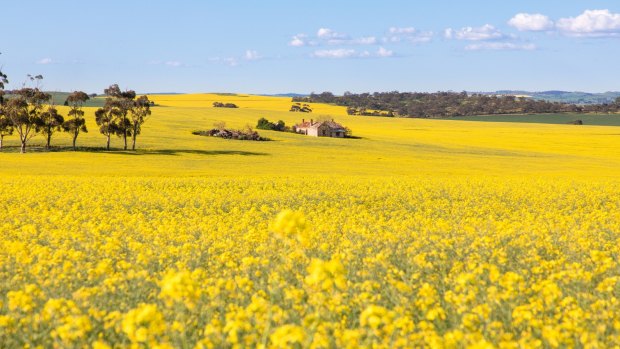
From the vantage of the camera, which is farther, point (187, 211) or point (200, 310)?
point (187, 211)

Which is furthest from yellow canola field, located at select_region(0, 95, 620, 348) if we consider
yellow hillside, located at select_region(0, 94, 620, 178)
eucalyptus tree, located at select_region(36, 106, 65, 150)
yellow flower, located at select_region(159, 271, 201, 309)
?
eucalyptus tree, located at select_region(36, 106, 65, 150)

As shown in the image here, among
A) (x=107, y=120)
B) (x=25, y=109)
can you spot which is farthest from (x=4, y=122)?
(x=107, y=120)

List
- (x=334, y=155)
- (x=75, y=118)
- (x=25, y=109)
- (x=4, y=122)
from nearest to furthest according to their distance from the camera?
(x=4, y=122)
(x=25, y=109)
(x=75, y=118)
(x=334, y=155)

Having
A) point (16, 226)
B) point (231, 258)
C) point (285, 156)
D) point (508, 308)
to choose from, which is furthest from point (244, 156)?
point (508, 308)

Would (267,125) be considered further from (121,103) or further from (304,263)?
(304,263)

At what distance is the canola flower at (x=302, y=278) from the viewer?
609 centimetres

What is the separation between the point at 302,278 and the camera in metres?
8.88

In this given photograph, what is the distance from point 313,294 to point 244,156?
167ft

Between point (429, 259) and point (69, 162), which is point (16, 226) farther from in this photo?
point (69, 162)

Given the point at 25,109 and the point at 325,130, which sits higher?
the point at 25,109

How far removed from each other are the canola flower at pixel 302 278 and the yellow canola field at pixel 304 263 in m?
0.04

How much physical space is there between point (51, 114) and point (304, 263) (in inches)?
2186

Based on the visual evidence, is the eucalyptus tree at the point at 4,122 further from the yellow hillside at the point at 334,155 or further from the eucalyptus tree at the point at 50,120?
the yellow hillside at the point at 334,155

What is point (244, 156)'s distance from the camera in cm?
5728
